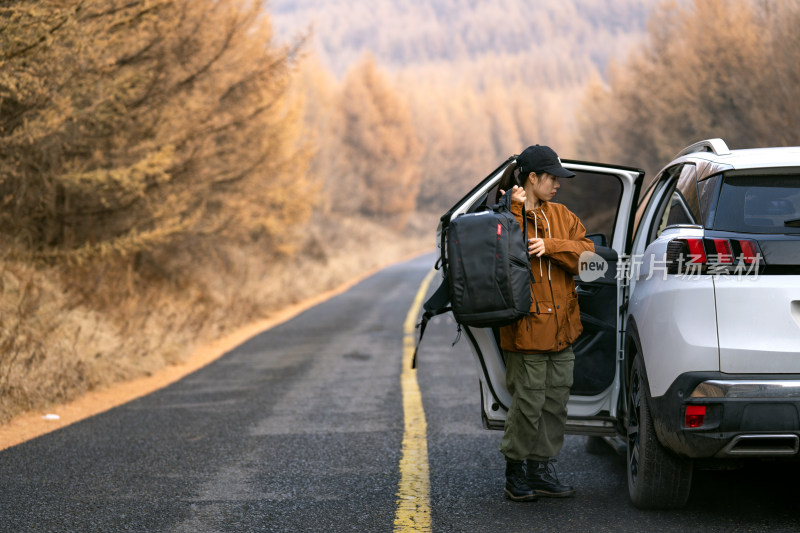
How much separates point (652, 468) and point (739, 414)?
0.71 metres

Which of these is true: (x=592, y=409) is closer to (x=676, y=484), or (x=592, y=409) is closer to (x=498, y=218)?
(x=676, y=484)

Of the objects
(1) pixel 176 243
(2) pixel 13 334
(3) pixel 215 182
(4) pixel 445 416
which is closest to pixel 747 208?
(4) pixel 445 416

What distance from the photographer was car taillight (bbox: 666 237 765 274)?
3.88 m

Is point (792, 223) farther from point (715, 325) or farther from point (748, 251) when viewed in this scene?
point (715, 325)

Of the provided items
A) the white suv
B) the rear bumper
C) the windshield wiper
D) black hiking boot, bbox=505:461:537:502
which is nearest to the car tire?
the white suv

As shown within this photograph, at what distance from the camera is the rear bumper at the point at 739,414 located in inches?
150

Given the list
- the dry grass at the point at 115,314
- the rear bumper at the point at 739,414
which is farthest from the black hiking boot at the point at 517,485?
the dry grass at the point at 115,314

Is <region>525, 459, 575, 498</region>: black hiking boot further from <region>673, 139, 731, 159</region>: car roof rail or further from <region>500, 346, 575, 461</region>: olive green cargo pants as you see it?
<region>673, 139, 731, 159</region>: car roof rail

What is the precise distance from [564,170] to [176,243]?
12.7m

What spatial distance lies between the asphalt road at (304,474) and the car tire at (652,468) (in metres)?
0.09

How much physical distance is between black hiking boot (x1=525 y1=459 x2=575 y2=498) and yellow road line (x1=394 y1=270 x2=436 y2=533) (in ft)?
1.84

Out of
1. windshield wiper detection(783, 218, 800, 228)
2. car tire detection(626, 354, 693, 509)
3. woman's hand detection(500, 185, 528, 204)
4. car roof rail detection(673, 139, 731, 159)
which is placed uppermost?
car roof rail detection(673, 139, 731, 159)

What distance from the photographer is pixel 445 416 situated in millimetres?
7535

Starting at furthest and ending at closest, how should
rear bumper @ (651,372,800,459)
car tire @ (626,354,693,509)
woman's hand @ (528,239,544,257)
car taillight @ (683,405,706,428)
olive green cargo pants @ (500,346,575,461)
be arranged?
1. olive green cargo pants @ (500,346,575,461)
2. woman's hand @ (528,239,544,257)
3. car tire @ (626,354,693,509)
4. car taillight @ (683,405,706,428)
5. rear bumper @ (651,372,800,459)
